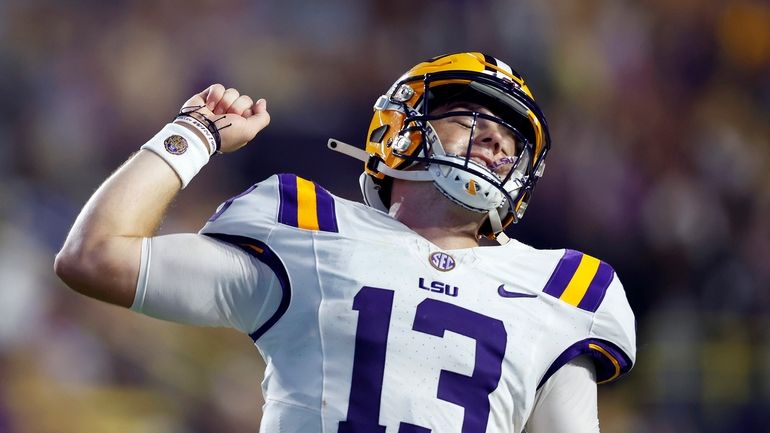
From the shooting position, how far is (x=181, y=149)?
6.31 ft

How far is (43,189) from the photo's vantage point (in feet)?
15.8

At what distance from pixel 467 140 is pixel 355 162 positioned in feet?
9.76

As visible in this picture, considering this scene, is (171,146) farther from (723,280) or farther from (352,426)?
(723,280)

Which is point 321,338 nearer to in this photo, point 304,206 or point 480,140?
point 304,206

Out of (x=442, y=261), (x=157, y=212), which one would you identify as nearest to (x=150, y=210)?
(x=157, y=212)

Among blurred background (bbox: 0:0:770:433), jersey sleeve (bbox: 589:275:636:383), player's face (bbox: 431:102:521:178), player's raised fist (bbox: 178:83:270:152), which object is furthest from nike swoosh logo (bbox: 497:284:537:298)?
blurred background (bbox: 0:0:770:433)

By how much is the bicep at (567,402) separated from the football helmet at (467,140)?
342 mm

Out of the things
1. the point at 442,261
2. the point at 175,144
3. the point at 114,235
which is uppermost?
the point at 175,144

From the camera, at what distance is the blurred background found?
450 centimetres

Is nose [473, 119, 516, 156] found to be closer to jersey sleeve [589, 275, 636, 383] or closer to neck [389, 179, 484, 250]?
neck [389, 179, 484, 250]

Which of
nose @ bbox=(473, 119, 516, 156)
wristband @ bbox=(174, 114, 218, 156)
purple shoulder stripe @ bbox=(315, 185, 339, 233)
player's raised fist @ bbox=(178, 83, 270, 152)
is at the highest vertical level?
nose @ bbox=(473, 119, 516, 156)

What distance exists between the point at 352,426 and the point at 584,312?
1.60 ft

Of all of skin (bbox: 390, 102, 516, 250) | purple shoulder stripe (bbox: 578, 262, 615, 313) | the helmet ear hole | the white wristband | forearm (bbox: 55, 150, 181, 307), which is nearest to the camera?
forearm (bbox: 55, 150, 181, 307)

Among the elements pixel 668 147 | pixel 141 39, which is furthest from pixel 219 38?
pixel 668 147
